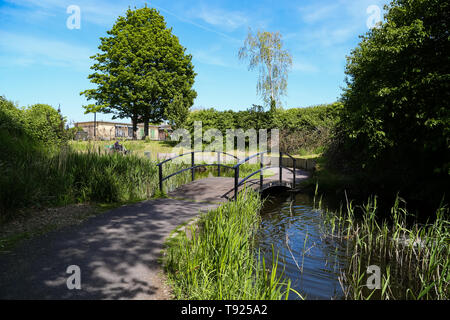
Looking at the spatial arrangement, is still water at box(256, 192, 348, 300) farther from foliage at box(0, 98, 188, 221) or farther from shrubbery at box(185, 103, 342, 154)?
shrubbery at box(185, 103, 342, 154)

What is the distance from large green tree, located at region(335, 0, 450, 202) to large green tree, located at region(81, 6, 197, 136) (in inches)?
940

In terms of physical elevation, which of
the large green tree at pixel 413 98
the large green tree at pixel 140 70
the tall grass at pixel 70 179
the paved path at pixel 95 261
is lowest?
the paved path at pixel 95 261

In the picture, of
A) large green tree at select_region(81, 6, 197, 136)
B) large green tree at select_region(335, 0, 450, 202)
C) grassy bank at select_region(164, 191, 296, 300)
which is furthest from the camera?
large green tree at select_region(81, 6, 197, 136)

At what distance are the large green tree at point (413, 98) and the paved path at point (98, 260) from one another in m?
6.96

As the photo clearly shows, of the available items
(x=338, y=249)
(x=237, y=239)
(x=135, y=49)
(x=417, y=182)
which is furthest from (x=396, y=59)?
(x=135, y=49)

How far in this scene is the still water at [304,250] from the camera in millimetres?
4586

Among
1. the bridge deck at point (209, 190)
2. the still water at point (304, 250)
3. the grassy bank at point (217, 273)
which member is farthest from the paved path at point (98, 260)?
the bridge deck at point (209, 190)

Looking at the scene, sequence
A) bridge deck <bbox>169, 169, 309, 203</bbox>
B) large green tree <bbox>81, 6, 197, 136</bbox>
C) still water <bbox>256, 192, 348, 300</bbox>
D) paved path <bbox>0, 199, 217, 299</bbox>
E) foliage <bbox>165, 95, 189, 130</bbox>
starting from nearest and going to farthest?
paved path <bbox>0, 199, 217, 299</bbox> < still water <bbox>256, 192, 348, 300</bbox> < bridge deck <bbox>169, 169, 309, 203</bbox> < foliage <bbox>165, 95, 189, 130</bbox> < large green tree <bbox>81, 6, 197, 136</bbox>

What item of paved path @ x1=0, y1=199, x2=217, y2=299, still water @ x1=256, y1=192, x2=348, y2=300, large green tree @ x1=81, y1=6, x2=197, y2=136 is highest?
large green tree @ x1=81, y1=6, x2=197, y2=136

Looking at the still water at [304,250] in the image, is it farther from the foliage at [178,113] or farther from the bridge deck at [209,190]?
the foliage at [178,113]

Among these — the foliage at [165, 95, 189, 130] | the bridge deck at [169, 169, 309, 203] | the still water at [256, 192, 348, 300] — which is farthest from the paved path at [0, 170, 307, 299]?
the foliage at [165, 95, 189, 130]

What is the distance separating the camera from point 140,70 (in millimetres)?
31969

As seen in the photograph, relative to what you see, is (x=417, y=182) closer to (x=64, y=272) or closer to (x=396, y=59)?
(x=396, y=59)

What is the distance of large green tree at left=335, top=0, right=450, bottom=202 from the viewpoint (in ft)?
26.9
